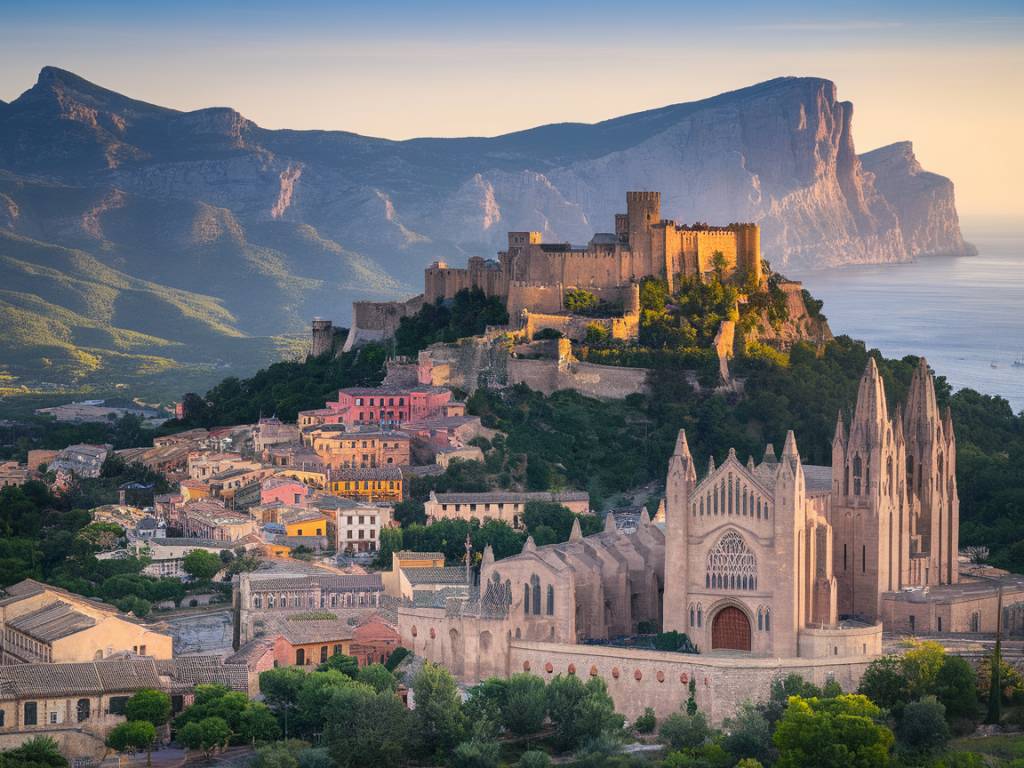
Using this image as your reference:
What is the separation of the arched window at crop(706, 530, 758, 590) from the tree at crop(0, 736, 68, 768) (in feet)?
58.9

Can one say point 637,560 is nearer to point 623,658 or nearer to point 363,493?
point 623,658

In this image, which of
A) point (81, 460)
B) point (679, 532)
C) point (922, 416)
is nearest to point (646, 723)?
point (679, 532)

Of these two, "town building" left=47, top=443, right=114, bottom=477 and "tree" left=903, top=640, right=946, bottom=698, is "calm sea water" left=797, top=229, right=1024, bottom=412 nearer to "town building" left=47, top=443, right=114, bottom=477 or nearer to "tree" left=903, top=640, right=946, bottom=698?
"town building" left=47, top=443, right=114, bottom=477

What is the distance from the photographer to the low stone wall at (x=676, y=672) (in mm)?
63531

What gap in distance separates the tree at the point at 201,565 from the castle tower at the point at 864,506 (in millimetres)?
22940

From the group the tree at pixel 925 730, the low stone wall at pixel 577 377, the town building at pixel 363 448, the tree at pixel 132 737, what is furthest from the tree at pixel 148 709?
the low stone wall at pixel 577 377

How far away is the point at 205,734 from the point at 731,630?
14.4 m

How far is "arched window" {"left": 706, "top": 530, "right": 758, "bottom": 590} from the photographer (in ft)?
214

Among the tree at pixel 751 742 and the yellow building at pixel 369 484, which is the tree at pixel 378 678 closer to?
the tree at pixel 751 742

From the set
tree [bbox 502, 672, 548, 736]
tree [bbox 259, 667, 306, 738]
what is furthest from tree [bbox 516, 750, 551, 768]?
tree [bbox 259, 667, 306, 738]

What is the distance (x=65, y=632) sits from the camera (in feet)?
226

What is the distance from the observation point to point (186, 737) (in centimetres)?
6303

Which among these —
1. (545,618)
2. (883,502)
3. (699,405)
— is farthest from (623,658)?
(699,405)

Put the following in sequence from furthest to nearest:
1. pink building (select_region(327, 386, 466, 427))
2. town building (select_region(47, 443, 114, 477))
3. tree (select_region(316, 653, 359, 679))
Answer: town building (select_region(47, 443, 114, 477)), pink building (select_region(327, 386, 466, 427)), tree (select_region(316, 653, 359, 679))
